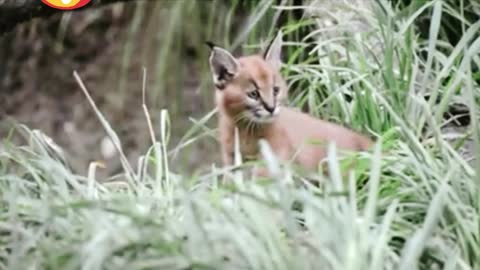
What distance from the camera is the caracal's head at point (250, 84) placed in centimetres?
462

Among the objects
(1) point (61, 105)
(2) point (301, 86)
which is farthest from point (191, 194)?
(1) point (61, 105)

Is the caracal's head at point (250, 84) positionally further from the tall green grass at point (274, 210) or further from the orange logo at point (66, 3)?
the orange logo at point (66, 3)

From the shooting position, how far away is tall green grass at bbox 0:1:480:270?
135 inches

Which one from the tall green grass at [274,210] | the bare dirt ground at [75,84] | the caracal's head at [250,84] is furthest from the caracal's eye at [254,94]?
the bare dirt ground at [75,84]

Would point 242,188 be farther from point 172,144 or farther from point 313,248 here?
point 172,144

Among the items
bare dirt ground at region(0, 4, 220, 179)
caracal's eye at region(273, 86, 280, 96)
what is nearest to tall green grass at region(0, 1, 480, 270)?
caracal's eye at region(273, 86, 280, 96)

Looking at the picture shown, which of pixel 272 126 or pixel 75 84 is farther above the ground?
pixel 272 126

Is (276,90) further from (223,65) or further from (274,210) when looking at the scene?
(274,210)

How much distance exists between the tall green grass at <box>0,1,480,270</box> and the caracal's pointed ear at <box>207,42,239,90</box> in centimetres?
35

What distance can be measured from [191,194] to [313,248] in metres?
0.31

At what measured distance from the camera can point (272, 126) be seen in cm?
465

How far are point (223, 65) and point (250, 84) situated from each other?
11cm

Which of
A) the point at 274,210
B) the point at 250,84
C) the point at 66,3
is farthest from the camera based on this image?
the point at 66,3

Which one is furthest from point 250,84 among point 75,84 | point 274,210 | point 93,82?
point 75,84
